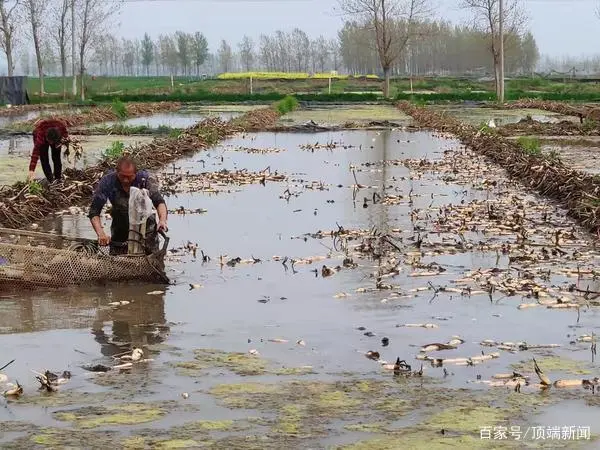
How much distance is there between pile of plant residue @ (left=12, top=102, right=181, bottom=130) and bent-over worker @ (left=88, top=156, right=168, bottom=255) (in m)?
23.6

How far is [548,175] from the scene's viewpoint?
15312 millimetres

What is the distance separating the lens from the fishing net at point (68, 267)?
8320 mm

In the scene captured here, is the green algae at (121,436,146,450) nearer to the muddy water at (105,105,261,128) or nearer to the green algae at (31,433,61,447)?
the green algae at (31,433,61,447)

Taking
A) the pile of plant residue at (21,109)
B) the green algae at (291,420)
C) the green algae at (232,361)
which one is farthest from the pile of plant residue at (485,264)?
Answer: the pile of plant residue at (21,109)

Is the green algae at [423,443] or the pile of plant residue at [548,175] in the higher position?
the pile of plant residue at [548,175]

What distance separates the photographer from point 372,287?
8617 millimetres

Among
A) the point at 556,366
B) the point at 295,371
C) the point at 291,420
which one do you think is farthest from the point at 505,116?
the point at 291,420

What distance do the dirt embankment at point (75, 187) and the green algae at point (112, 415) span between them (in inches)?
265

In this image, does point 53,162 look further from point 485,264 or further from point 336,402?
point 336,402

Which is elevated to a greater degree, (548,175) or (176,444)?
(548,175)

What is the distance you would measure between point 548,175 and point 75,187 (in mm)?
7665

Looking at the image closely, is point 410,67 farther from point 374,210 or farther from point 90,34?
point 374,210

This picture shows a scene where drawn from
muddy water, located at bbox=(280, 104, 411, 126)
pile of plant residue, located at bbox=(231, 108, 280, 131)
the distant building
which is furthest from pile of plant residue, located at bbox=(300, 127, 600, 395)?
the distant building

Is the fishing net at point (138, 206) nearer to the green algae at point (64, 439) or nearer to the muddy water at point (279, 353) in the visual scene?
the muddy water at point (279, 353)
